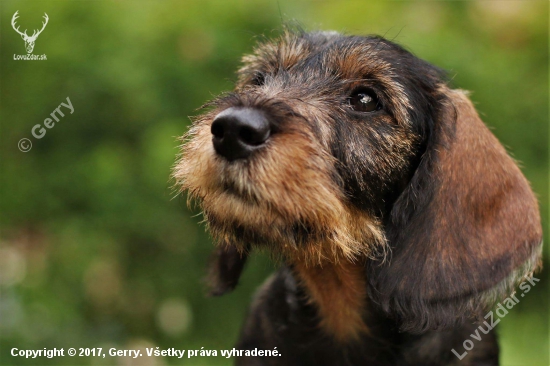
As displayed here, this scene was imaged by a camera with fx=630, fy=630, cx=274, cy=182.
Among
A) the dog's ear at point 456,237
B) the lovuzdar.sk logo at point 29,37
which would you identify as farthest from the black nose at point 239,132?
the lovuzdar.sk logo at point 29,37

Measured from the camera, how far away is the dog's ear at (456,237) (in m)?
2.71

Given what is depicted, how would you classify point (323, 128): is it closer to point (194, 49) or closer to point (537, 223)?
point (537, 223)

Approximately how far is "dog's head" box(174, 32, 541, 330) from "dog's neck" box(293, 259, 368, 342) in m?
0.14

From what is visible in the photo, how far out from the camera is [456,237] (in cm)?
279

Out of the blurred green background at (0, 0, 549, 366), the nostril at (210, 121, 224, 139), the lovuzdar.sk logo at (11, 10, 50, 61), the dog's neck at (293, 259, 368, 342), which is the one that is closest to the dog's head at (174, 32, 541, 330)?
the nostril at (210, 121, 224, 139)

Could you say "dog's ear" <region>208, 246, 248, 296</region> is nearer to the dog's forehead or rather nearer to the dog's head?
the dog's head

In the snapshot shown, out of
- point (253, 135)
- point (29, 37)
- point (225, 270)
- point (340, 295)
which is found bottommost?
point (340, 295)

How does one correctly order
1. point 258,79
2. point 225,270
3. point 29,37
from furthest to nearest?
1. point 29,37
2. point 225,270
3. point 258,79

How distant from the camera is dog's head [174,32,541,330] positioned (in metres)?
2.46


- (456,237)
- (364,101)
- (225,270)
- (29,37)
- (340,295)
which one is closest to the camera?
(456,237)

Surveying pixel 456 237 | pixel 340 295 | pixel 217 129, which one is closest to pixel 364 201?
pixel 456 237

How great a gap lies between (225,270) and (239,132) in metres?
1.44

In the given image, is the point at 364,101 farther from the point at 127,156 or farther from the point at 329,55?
the point at 127,156

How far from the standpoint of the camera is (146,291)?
5.55 metres
